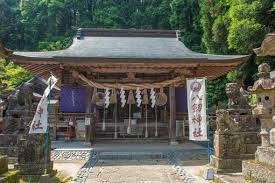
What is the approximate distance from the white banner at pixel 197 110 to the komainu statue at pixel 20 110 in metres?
5.60

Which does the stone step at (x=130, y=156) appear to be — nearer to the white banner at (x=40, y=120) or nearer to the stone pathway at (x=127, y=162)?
the stone pathway at (x=127, y=162)

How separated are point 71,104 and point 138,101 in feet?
11.0

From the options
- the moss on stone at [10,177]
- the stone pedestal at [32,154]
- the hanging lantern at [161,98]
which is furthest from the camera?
the hanging lantern at [161,98]

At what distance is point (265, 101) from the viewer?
698 centimetres

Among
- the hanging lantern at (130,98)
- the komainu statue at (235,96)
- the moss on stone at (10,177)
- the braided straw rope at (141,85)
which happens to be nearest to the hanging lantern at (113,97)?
the braided straw rope at (141,85)

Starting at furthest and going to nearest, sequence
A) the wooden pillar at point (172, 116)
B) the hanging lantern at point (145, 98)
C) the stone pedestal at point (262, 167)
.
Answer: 1. the hanging lantern at point (145, 98)
2. the wooden pillar at point (172, 116)
3. the stone pedestal at point (262, 167)

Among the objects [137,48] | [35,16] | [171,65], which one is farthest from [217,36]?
[35,16]

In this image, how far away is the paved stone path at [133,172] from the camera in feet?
28.1

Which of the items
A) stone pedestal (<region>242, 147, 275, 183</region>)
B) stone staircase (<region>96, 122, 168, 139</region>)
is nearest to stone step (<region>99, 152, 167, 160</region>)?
stone staircase (<region>96, 122, 168, 139</region>)

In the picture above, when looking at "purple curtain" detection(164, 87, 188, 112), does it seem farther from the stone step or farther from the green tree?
the green tree

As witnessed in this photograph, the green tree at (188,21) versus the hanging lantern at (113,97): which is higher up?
the green tree at (188,21)

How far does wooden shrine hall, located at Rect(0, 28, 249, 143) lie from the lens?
1374 centimetres

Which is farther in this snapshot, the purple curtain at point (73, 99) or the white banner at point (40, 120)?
the purple curtain at point (73, 99)

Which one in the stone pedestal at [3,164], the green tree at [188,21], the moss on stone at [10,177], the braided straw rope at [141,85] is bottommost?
the moss on stone at [10,177]
